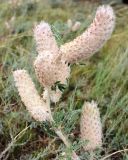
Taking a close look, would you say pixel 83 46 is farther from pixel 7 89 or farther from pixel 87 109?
pixel 7 89

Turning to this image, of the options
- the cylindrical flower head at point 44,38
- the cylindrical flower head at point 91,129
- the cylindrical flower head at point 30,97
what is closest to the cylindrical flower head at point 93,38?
the cylindrical flower head at point 44,38

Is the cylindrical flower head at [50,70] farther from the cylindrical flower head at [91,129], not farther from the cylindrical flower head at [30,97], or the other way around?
the cylindrical flower head at [91,129]

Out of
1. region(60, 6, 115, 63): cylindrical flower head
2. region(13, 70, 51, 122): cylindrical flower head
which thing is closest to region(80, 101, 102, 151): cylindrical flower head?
region(13, 70, 51, 122): cylindrical flower head

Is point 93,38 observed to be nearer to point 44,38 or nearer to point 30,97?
point 44,38

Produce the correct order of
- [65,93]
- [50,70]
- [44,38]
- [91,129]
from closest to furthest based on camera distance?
[50,70] → [44,38] → [91,129] → [65,93]

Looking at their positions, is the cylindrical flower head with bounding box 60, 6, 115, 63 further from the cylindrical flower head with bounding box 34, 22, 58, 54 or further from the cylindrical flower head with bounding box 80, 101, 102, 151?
the cylindrical flower head with bounding box 80, 101, 102, 151

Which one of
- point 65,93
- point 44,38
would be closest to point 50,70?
point 44,38
